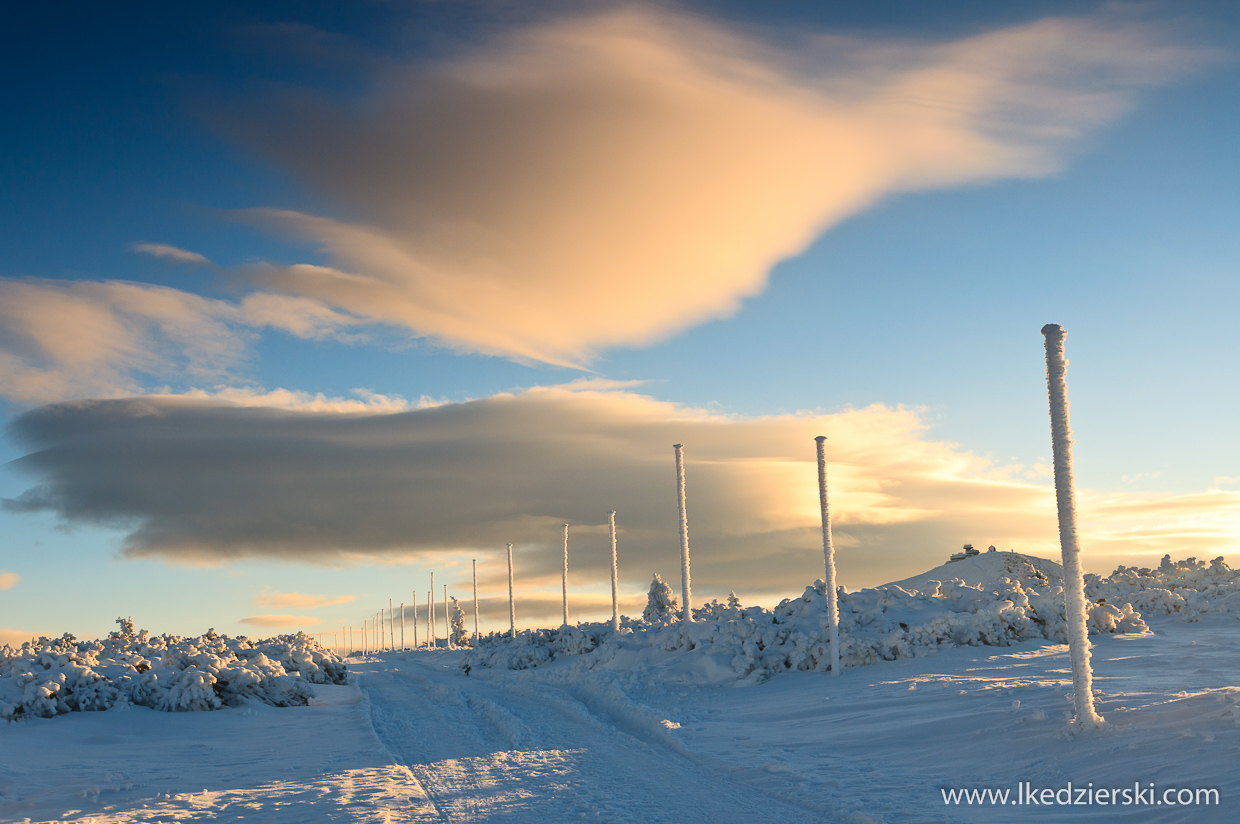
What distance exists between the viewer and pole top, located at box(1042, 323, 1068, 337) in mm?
12359

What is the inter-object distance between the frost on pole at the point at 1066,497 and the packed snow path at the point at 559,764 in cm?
513

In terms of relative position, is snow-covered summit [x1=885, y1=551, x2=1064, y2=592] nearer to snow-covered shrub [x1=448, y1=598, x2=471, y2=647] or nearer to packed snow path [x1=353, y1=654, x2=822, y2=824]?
packed snow path [x1=353, y1=654, x2=822, y2=824]

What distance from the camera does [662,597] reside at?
54781 millimetres

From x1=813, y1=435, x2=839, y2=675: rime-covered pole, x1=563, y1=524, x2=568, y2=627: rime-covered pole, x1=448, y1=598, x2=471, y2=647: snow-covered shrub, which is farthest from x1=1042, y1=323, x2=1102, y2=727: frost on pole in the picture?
x1=448, y1=598, x2=471, y2=647: snow-covered shrub

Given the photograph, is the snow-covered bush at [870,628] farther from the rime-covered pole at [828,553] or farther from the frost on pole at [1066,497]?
the frost on pole at [1066,497]

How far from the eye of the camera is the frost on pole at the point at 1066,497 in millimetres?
11883

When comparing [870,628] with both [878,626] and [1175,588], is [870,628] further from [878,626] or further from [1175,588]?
[1175,588]

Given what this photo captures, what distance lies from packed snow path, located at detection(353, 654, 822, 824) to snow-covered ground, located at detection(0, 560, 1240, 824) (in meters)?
0.07

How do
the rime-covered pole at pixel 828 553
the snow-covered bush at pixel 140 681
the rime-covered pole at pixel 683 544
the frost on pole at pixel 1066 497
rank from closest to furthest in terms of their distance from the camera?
the frost on pole at pixel 1066 497, the snow-covered bush at pixel 140 681, the rime-covered pole at pixel 828 553, the rime-covered pole at pixel 683 544

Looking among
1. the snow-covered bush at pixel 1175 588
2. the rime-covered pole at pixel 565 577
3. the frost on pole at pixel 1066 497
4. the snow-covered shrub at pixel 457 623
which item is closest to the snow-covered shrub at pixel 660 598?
the rime-covered pole at pixel 565 577

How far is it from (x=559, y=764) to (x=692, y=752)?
7.92 feet

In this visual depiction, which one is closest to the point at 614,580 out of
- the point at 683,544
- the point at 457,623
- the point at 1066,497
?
the point at 683,544

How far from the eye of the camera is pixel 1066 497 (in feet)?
39.7

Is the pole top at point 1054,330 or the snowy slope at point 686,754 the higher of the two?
the pole top at point 1054,330
